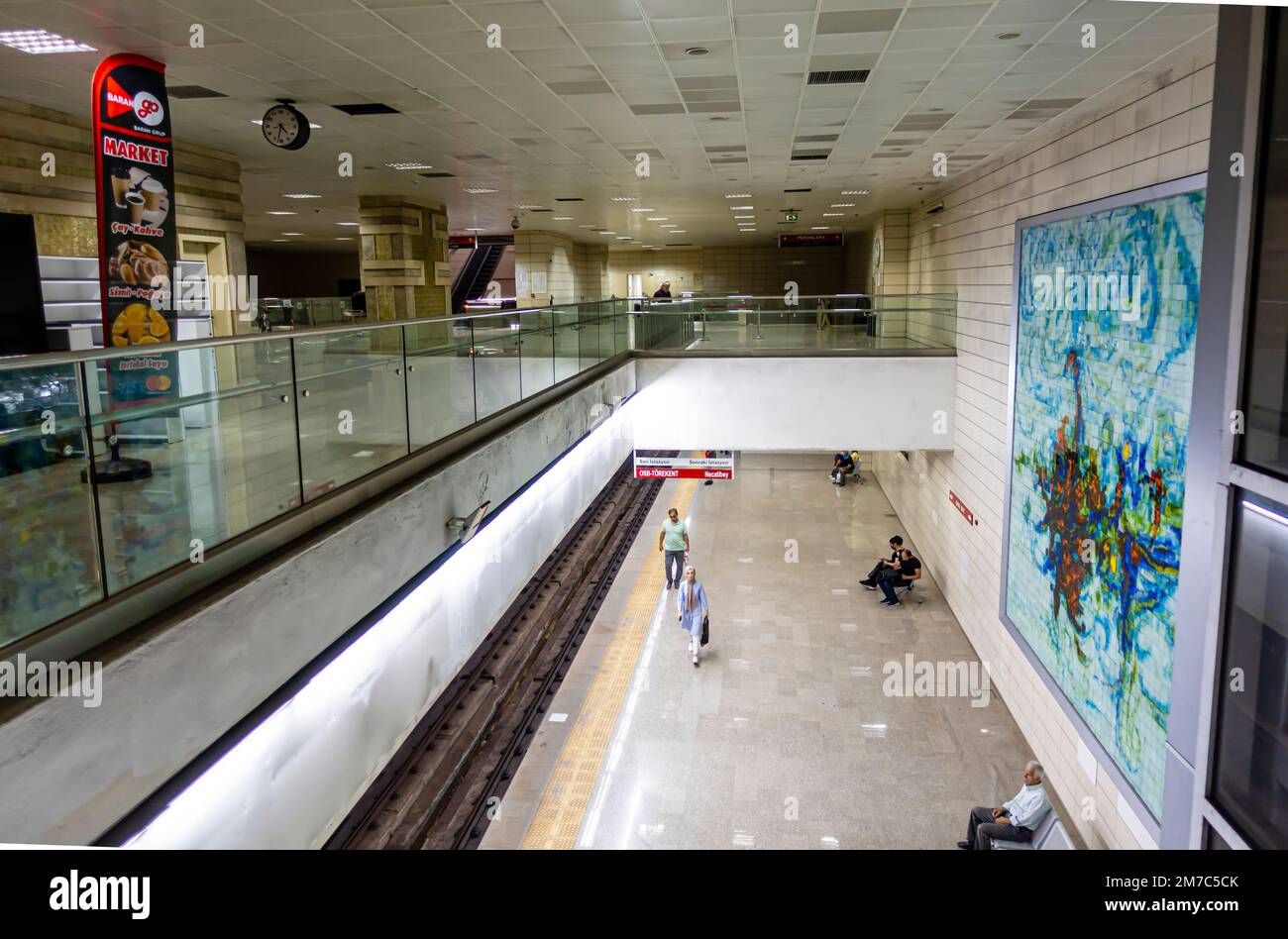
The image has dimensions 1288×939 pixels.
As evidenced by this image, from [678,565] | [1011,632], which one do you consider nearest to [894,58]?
[1011,632]

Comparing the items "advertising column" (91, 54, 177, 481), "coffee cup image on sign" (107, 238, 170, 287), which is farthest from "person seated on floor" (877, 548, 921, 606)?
"coffee cup image on sign" (107, 238, 170, 287)

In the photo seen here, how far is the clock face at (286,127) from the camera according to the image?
Result: 802 cm

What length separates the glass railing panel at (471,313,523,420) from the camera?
7105mm

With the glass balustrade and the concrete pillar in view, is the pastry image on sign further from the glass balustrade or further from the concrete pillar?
the concrete pillar

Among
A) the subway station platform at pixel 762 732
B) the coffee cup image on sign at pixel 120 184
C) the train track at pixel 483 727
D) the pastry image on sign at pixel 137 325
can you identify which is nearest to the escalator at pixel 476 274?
the train track at pixel 483 727

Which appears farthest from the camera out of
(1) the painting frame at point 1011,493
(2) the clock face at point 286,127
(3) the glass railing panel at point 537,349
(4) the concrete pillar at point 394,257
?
(4) the concrete pillar at point 394,257

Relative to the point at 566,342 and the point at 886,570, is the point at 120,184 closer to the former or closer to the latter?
the point at 566,342

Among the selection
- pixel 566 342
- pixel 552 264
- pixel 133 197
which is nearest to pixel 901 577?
pixel 566 342

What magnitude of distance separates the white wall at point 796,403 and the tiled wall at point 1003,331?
Result: 61 cm

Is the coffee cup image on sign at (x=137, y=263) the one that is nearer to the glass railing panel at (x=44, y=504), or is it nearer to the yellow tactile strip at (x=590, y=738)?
the glass railing panel at (x=44, y=504)

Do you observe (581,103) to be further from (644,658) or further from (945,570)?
(945,570)

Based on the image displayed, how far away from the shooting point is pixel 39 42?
604 cm

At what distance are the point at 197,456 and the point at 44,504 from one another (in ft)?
2.84
